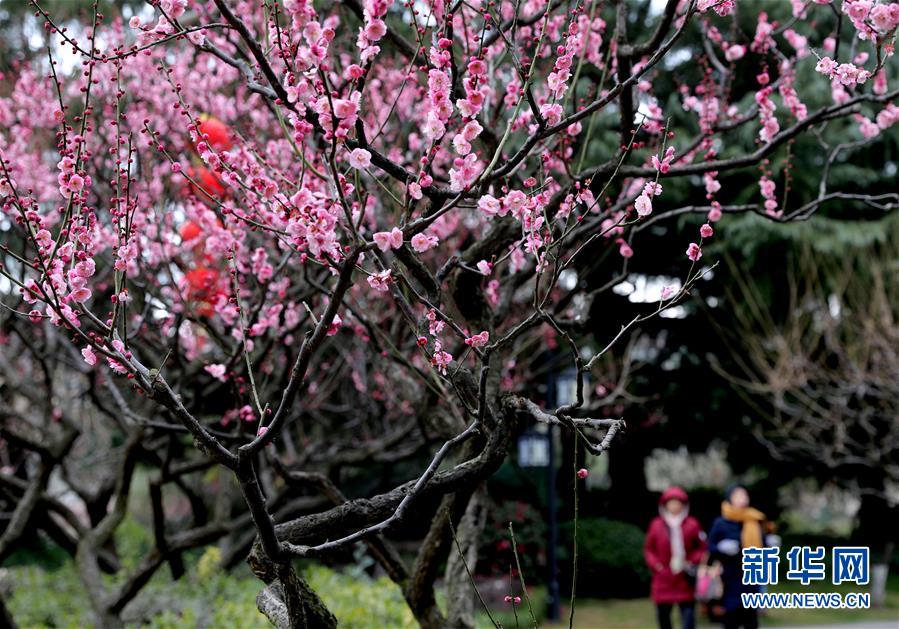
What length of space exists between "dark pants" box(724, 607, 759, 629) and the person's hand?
401 millimetres

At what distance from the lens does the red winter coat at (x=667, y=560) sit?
6.38m

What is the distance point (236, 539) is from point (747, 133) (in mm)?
8366

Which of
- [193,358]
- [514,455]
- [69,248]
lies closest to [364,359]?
[193,358]

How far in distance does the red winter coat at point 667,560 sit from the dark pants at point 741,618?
1.03ft

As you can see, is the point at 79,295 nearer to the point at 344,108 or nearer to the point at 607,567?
the point at 344,108

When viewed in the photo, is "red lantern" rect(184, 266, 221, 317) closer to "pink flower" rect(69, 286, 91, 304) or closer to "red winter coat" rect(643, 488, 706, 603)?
"pink flower" rect(69, 286, 91, 304)

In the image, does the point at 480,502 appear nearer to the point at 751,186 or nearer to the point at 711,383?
the point at 751,186

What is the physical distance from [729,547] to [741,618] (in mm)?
515

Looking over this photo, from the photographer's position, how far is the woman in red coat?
251 inches
